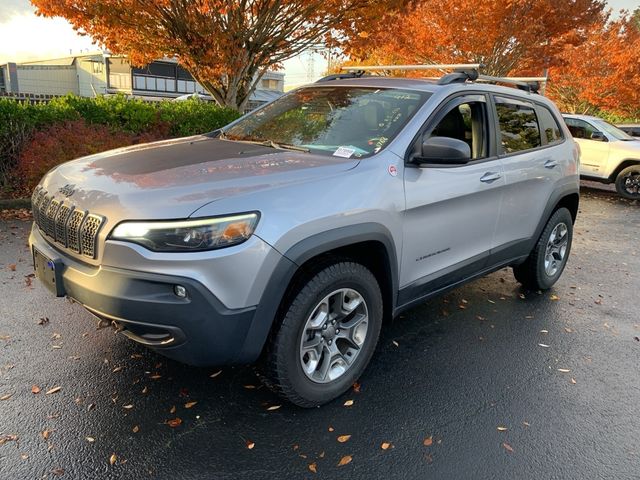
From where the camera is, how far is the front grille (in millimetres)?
2521

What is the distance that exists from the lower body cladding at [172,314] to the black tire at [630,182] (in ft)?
37.2

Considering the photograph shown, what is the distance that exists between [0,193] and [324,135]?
580 cm

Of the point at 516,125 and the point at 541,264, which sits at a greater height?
the point at 516,125

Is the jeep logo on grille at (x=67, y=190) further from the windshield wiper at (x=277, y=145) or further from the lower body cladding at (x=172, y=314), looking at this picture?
the windshield wiper at (x=277, y=145)

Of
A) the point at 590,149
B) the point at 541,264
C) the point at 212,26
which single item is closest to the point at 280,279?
the point at 541,264

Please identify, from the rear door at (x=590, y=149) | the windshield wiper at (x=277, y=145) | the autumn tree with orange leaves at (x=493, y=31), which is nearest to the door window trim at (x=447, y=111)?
the windshield wiper at (x=277, y=145)

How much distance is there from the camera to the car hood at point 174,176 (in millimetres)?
2438

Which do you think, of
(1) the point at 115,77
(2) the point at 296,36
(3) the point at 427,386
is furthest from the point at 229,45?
(1) the point at 115,77

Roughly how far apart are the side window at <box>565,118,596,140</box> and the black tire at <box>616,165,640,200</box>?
1128mm

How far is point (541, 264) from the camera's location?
4.78m

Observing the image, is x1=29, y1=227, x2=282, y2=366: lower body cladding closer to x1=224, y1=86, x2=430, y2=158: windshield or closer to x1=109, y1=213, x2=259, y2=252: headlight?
x1=109, y1=213, x2=259, y2=252: headlight

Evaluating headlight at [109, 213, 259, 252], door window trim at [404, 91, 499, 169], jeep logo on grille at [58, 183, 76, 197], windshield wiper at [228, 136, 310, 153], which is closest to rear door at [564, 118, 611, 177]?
door window trim at [404, 91, 499, 169]

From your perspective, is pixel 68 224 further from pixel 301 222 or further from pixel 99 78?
pixel 99 78

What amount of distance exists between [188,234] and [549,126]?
3727 mm
